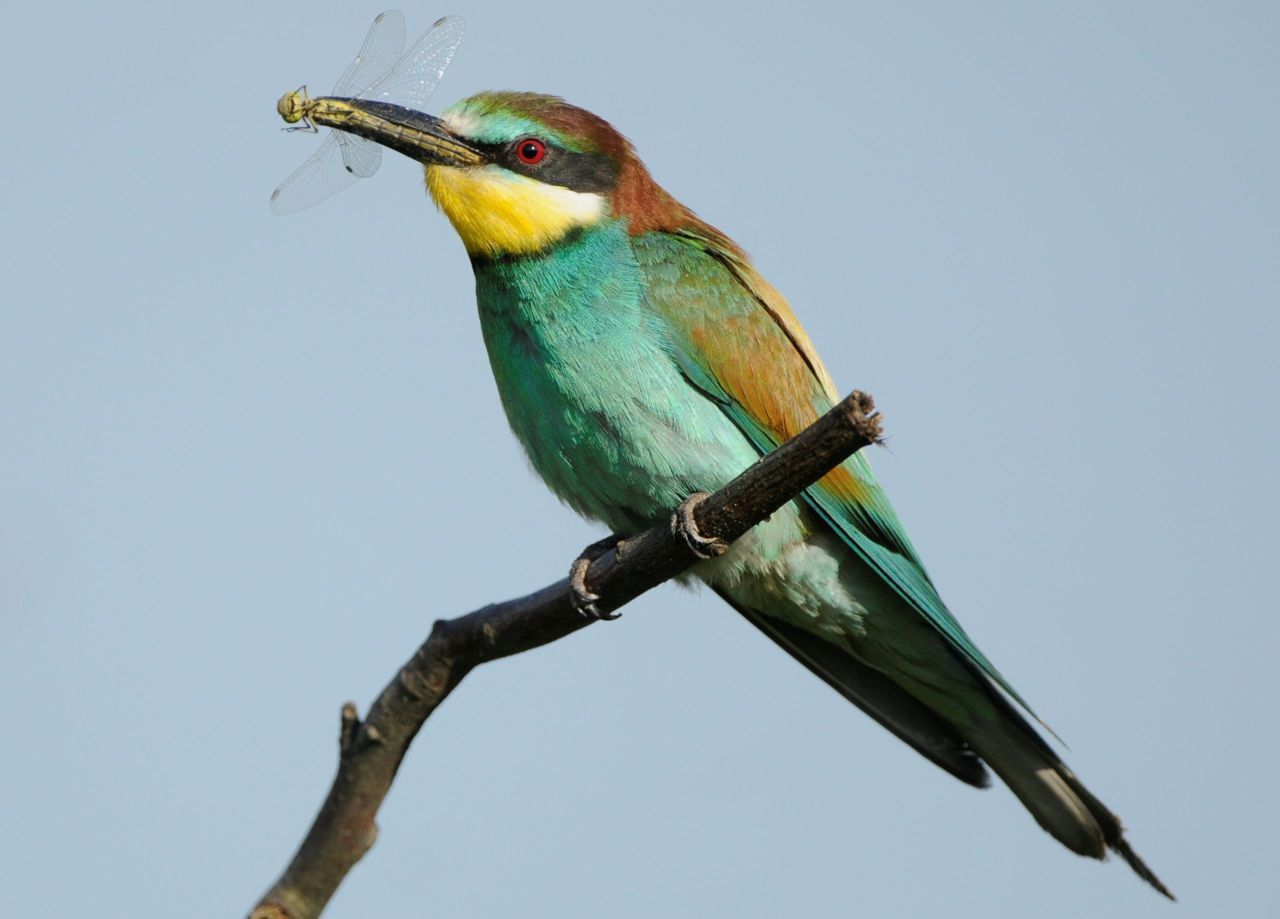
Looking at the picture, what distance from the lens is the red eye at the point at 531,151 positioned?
3891 mm

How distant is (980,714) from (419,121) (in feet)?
7.17

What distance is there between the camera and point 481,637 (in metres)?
2.95

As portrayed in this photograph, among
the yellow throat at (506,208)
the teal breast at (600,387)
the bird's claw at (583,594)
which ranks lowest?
the bird's claw at (583,594)

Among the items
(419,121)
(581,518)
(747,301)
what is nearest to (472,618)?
(581,518)

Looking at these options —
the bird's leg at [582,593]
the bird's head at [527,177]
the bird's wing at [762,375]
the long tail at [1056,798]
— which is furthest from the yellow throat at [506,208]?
the long tail at [1056,798]

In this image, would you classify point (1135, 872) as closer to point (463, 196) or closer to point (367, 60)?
point (463, 196)

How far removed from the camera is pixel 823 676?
407 centimetres

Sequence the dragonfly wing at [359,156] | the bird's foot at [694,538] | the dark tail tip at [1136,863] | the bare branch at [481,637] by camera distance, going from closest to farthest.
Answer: the bare branch at [481,637] < the bird's foot at [694,538] < the dark tail tip at [1136,863] < the dragonfly wing at [359,156]

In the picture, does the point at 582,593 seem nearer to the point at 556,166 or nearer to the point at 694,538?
the point at 694,538

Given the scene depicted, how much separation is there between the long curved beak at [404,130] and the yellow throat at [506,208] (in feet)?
0.11

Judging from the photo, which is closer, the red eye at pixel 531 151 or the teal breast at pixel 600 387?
the teal breast at pixel 600 387

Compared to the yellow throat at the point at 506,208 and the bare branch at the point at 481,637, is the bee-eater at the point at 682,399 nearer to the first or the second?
the yellow throat at the point at 506,208

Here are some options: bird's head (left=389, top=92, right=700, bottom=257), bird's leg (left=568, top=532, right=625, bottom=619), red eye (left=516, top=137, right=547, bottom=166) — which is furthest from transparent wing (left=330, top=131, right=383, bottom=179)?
bird's leg (left=568, top=532, right=625, bottom=619)

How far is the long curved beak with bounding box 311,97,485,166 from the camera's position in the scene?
3.90 metres
